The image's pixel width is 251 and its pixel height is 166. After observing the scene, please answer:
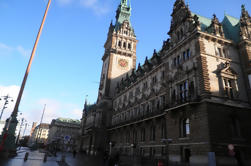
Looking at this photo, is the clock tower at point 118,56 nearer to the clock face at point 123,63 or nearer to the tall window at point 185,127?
the clock face at point 123,63

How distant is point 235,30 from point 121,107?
36.1 m

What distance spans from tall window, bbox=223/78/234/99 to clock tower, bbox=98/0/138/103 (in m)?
45.2

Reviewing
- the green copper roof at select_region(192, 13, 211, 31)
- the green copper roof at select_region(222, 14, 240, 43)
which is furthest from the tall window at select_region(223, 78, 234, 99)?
the green copper roof at select_region(192, 13, 211, 31)

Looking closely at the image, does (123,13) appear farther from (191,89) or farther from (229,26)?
(191,89)

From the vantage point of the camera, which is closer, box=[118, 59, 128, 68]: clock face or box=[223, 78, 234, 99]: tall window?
box=[223, 78, 234, 99]: tall window

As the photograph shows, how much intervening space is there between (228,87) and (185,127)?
26.8 feet

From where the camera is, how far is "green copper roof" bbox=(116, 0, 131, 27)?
82.2 m

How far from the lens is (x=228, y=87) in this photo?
26734 mm

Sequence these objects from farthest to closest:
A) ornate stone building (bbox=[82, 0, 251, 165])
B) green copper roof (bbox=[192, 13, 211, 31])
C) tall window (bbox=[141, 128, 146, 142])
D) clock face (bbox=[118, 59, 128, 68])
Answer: clock face (bbox=[118, 59, 128, 68])
tall window (bbox=[141, 128, 146, 142])
green copper roof (bbox=[192, 13, 211, 31])
ornate stone building (bbox=[82, 0, 251, 165])

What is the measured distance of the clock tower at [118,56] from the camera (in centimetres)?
6900

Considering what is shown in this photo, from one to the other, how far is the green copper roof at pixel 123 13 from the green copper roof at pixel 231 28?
165 ft

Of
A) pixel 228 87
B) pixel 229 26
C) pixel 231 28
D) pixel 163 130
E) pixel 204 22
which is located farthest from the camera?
pixel 229 26

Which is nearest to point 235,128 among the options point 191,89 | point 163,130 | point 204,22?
point 191,89

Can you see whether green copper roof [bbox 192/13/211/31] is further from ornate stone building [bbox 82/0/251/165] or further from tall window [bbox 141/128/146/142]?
tall window [bbox 141/128/146/142]
